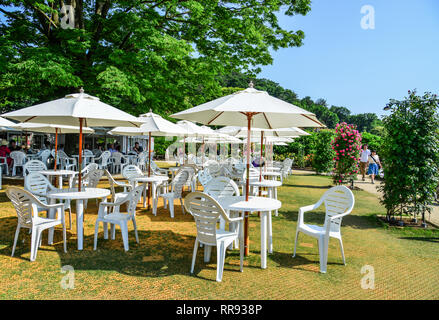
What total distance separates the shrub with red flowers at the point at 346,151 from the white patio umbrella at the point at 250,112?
262 inches

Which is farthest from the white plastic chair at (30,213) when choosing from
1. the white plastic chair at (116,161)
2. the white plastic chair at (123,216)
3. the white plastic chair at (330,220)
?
the white plastic chair at (116,161)

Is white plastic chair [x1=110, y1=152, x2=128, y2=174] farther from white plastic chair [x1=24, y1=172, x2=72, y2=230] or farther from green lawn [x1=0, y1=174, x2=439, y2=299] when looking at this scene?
green lawn [x1=0, y1=174, x2=439, y2=299]

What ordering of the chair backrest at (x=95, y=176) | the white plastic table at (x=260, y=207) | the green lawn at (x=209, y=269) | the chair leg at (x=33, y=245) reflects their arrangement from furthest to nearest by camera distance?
1. the chair backrest at (x=95, y=176)
2. the chair leg at (x=33, y=245)
3. the white plastic table at (x=260, y=207)
4. the green lawn at (x=209, y=269)

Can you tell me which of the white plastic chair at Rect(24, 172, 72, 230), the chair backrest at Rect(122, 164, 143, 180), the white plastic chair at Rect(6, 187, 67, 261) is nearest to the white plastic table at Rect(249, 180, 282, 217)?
the chair backrest at Rect(122, 164, 143, 180)

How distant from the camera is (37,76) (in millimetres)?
8688

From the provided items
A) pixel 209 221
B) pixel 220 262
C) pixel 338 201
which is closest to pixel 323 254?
pixel 338 201

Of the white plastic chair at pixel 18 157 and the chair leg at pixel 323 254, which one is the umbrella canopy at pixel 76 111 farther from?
the white plastic chair at pixel 18 157

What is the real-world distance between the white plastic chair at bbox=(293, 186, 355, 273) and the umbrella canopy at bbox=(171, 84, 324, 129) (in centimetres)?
105

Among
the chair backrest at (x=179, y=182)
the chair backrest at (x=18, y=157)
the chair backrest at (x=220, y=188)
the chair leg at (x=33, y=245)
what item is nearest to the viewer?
the chair leg at (x=33, y=245)

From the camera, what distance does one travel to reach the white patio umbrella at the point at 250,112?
3.59 metres

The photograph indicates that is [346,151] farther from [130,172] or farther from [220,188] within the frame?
[220,188]

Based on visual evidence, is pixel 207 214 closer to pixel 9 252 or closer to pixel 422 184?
pixel 9 252
